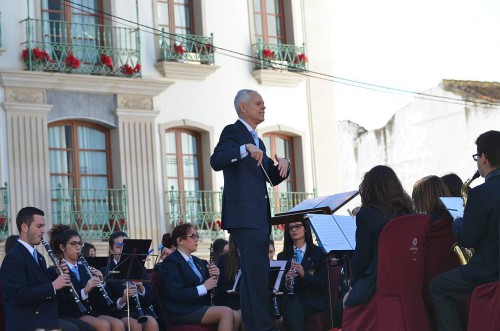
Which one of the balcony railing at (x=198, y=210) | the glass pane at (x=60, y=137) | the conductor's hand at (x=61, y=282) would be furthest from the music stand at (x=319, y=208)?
the balcony railing at (x=198, y=210)

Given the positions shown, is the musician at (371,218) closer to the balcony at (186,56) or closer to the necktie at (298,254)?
the necktie at (298,254)

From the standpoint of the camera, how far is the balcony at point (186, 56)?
23406mm

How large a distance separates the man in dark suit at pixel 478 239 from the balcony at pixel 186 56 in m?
14.1

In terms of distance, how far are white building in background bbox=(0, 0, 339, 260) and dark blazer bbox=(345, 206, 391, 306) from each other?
12.5 m

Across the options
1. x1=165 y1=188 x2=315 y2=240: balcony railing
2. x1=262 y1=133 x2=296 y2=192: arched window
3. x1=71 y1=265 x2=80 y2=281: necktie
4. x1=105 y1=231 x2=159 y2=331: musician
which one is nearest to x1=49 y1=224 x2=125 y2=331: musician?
x1=71 y1=265 x2=80 y2=281: necktie

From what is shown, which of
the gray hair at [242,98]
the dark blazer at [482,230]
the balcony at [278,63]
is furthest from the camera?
the balcony at [278,63]

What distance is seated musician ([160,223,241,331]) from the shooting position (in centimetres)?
1291

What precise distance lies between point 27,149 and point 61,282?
1054cm

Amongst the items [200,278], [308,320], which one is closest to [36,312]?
[200,278]

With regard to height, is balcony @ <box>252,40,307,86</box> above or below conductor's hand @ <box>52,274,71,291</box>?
above

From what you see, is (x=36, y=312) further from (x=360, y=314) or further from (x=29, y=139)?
(x=29, y=139)

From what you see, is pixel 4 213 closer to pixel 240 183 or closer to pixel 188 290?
pixel 188 290

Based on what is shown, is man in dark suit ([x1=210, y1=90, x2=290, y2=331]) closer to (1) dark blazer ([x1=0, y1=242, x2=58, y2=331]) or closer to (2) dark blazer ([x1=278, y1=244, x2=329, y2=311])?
(1) dark blazer ([x1=0, y1=242, x2=58, y2=331])

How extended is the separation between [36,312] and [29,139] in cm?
1058
